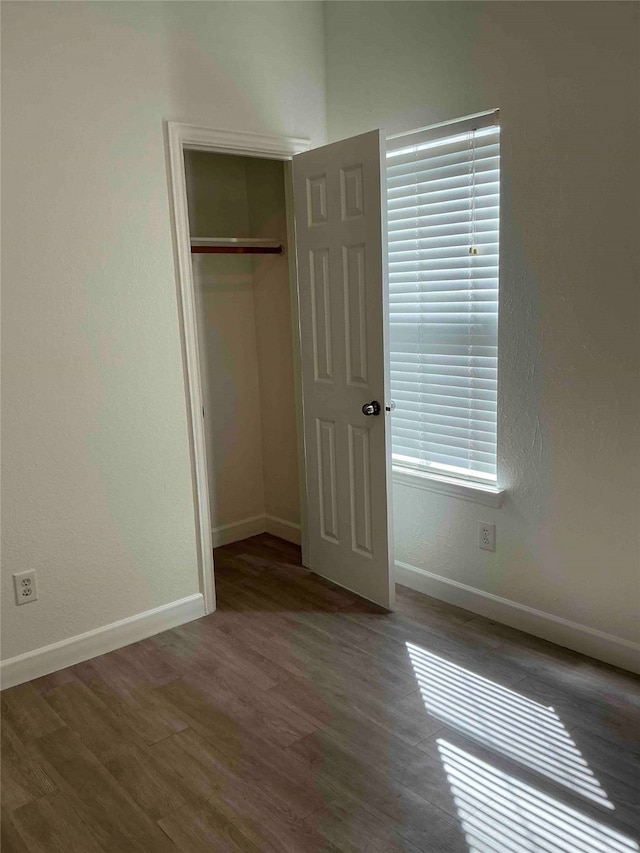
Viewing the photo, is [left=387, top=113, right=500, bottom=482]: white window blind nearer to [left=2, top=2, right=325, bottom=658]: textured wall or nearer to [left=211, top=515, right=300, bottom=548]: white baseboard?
[left=2, top=2, right=325, bottom=658]: textured wall

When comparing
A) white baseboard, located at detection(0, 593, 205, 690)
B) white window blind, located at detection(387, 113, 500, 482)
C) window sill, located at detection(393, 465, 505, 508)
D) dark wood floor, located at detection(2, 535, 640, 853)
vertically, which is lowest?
dark wood floor, located at detection(2, 535, 640, 853)

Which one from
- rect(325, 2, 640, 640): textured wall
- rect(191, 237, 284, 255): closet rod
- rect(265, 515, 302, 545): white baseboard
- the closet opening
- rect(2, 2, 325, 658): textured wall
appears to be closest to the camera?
rect(325, 2, 640, 640): textured wall

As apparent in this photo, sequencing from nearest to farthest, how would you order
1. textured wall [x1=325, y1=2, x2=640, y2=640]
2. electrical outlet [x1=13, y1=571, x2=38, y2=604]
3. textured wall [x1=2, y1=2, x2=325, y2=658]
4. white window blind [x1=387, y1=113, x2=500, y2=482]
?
textured wall [x1=325, y1=2, x2=640, y2=640] < textured wall [x1=2, y1=2, x2=325, y2=658] < electrical outlet [x1=13, y1=571, x2=38, y2=604] < white window blind [x1=387, y1=113, x2=500, y2=482]

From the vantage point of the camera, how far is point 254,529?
4.40 metres

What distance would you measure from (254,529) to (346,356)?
5.09ft

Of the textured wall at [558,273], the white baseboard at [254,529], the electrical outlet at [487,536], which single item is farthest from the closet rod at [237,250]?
the electrical outlet at [487,536]

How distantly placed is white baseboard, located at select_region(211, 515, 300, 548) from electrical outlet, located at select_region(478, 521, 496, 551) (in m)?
1.30

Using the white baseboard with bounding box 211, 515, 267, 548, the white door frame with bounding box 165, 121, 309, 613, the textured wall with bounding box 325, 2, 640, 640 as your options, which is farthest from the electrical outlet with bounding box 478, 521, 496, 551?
the white baseboard with bounding box 211, 515, 267, 548

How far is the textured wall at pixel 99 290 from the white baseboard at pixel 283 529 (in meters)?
0.98

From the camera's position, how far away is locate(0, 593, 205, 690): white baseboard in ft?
9.28

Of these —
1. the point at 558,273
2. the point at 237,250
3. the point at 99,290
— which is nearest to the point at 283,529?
the point at 237,250

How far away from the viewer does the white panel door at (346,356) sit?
3062 millimetres

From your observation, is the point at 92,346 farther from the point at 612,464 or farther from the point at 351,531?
the point at 612,464

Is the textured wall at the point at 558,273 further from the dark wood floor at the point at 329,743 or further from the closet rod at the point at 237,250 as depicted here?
the closet rod at the point at 237,250
